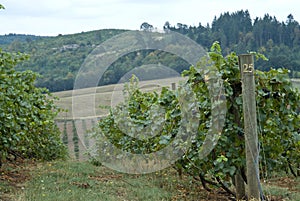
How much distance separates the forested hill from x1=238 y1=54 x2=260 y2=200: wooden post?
14.7m

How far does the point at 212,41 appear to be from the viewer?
26.4m

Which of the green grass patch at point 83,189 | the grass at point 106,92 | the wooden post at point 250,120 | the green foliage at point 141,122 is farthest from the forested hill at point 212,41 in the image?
the wooden post at point 250,120

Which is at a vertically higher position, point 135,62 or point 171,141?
point 135,62

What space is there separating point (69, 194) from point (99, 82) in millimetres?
4804

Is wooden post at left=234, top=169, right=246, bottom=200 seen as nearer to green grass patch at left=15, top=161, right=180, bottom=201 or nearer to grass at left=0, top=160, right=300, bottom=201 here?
grass at left=0, top=160, right=300, bottom=201

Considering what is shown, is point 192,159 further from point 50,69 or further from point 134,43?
point 50,69

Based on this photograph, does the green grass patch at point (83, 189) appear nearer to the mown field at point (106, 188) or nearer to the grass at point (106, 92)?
the mown field at point (106, 188)

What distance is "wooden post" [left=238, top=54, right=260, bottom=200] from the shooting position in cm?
418

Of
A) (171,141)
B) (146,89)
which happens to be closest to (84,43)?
(146,89)

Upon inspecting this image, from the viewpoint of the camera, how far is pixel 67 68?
1123 inches

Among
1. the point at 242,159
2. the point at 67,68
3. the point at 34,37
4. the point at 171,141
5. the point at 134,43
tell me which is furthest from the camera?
the point at 34,37

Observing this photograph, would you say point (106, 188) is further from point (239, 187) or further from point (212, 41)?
point (212, 41)

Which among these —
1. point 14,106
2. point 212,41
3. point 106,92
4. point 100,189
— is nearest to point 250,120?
point 100,189

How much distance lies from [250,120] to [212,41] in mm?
22807
